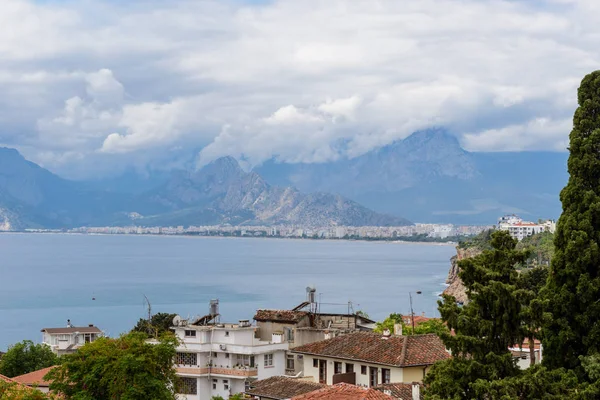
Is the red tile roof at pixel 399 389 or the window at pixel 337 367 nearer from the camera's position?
the red tile roof at pixel 399 389

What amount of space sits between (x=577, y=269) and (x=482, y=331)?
2.55 m

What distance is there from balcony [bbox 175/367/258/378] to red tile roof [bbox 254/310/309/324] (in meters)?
4.06

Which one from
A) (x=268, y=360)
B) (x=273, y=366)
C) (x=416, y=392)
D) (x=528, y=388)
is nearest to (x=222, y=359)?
(x=268, y=360)

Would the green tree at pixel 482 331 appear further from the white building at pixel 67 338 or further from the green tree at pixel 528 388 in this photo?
the white building at pixel 67 338

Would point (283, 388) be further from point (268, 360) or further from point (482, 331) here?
point (482, 331)

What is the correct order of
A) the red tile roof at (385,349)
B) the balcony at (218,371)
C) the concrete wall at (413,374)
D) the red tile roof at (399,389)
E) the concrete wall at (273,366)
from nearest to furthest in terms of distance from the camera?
the red tile roof at (399,389) < the concrete wall at (413,374) < the red tile roof at (385,349) < the balcony at (218,371) < the concrete wall at (273,366)

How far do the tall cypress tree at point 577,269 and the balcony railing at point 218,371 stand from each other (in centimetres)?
2053

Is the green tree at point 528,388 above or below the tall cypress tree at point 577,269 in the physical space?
below

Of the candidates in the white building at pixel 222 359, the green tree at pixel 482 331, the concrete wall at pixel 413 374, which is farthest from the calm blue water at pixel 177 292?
the green tree at pixel 482 331

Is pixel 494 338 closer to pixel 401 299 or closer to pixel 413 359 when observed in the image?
pixel 413 359

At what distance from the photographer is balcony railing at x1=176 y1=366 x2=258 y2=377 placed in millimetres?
37000

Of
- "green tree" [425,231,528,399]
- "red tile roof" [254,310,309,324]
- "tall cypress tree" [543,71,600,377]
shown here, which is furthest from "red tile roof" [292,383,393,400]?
"red tile roof" [254,310,309,324]

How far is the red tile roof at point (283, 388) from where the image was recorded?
26.8m

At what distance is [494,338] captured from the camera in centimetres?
1736
